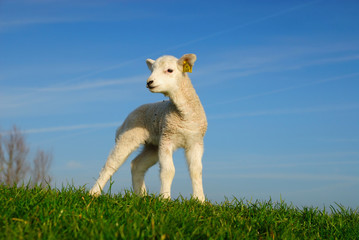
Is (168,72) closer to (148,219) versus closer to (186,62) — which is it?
(186,62)

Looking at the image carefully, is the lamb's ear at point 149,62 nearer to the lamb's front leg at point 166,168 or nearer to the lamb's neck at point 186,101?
the lamb's neck at point 186,101

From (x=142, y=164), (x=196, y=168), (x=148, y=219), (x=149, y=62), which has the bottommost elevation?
(x=148, y=219)

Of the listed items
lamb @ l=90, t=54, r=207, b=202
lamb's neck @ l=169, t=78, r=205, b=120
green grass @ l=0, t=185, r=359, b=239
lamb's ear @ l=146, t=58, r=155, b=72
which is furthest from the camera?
lamb's ear @ l=146, t=58, r=155, b=72

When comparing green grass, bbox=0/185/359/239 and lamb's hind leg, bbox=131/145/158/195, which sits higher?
lamb's hind leg, bbox=131/145/158/195

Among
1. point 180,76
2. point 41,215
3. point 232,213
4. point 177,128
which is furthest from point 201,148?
point 41,215

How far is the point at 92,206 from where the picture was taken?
5359mm

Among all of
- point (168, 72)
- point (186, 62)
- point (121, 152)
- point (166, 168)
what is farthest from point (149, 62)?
point (166, 168)

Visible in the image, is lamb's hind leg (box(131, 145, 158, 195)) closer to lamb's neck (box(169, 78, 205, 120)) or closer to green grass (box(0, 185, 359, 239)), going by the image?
lamb's neck (box(169, 78, 205, 120))

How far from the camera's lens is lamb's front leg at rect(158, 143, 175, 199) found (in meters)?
7.41

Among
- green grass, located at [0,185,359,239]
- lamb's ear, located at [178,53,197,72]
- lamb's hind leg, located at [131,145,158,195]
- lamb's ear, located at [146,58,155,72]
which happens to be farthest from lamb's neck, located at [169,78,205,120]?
green grass, located at [0,185,359,239]

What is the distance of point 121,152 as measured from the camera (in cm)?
833

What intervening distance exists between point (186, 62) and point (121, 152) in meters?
2.50

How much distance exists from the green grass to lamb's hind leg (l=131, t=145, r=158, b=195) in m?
2.41

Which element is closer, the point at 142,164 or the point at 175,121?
the point at 175,121
